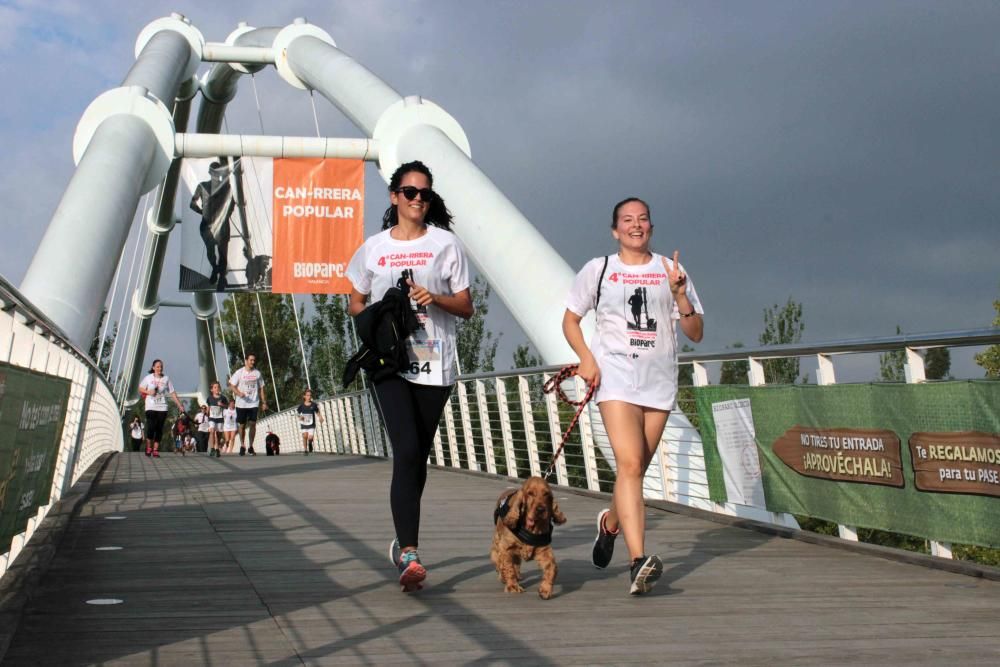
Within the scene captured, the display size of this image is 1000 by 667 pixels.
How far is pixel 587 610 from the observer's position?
4664 mm

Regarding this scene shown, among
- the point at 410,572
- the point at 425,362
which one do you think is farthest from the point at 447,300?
the point at 410,572

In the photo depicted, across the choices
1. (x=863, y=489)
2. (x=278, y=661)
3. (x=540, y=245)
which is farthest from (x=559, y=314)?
(x=278, y=661)

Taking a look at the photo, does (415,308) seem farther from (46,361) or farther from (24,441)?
(46,361)

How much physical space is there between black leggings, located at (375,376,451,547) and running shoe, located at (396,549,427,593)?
0.09m

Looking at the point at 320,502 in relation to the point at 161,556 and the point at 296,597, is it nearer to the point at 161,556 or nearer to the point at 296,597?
the point at 161,556

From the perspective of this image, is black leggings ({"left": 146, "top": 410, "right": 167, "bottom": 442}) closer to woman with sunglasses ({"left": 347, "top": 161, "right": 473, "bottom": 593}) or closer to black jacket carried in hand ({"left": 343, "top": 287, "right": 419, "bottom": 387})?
woman with sunglasses ({"left": 347, "top": 161, "right": 473, "bottom": 593})

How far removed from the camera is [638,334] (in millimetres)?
5211

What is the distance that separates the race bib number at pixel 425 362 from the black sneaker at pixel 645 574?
3.61 ft

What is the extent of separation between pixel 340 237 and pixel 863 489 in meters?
15.6

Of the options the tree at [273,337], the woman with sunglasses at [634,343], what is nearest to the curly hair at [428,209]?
the woman with sunglasses at [634,343]

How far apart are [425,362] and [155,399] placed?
645 inches

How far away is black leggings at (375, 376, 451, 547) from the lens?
5.11 m

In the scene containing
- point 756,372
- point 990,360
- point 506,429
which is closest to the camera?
point 756,372

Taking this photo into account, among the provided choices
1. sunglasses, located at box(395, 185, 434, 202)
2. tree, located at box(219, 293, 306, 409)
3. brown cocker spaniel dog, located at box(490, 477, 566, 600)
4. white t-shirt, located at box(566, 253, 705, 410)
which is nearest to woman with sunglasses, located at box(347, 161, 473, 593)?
sunglasses, located at box(395, 185, 434, 202)
